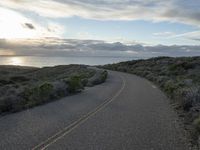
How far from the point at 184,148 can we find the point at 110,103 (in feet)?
32.9

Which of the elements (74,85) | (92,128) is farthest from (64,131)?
(74,85)

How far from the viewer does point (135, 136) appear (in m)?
11.2

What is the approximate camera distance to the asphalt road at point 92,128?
9940mm


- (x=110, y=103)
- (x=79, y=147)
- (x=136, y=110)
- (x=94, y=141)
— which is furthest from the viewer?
(x=110, y=103)

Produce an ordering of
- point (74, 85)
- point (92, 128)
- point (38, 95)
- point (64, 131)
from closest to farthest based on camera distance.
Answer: point (64, 131) → point (92, 128) → point (38, 95) → point (74, 85)

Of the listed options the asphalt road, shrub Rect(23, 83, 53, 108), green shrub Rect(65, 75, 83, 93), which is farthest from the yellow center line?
green shrub Rect(65, 75, 83, 93)

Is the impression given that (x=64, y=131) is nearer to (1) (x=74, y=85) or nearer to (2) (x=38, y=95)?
(2) (x=38, y=95)

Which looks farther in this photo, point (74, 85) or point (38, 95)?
point (74, 85)

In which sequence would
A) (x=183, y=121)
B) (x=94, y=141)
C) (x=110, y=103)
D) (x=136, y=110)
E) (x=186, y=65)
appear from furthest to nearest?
(x=186, y=65) → (x=110, y=103) → (x=136, y=110) → (x=183, y=121) → (x=94, y=141)

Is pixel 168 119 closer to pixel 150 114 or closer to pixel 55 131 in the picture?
pixel 150 114

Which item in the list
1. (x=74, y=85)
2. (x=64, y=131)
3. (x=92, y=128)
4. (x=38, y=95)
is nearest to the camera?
(x=64, y=131)

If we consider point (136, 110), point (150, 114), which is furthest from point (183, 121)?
point (136, 110)

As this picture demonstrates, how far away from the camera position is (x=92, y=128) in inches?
483

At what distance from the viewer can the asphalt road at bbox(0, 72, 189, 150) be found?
32.6 feet
